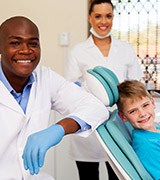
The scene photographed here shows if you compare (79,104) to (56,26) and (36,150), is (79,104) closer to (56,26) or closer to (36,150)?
(36,150)

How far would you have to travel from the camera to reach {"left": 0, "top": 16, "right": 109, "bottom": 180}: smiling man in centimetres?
103

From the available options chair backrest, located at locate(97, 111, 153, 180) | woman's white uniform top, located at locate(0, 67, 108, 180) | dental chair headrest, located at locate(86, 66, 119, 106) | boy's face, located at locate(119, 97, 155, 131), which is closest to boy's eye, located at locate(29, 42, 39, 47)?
woman's white uniform top, located at locate(0, 67, 108, 180)

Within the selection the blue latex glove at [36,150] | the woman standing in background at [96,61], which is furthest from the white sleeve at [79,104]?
the woman standing in background at [96,61]

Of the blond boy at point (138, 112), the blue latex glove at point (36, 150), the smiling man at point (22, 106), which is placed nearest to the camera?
the blue latex glove at point (36, 150)

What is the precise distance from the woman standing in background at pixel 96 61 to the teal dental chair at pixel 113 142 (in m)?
0.63

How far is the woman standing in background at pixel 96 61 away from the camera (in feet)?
6.10

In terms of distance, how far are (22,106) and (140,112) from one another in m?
0.55

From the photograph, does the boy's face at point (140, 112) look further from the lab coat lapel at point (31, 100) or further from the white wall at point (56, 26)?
the white wall at point (56, 26)

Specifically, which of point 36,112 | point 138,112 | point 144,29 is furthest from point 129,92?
point 144,29

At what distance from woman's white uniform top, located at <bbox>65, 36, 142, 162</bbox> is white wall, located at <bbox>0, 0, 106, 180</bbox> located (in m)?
0.49

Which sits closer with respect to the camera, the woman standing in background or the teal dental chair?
the teal dental chair

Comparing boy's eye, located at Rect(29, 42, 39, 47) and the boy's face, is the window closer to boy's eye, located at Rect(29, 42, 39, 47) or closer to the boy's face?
the boy's face

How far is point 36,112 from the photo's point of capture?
1.10m

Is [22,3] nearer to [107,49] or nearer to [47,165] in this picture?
[107,49]
